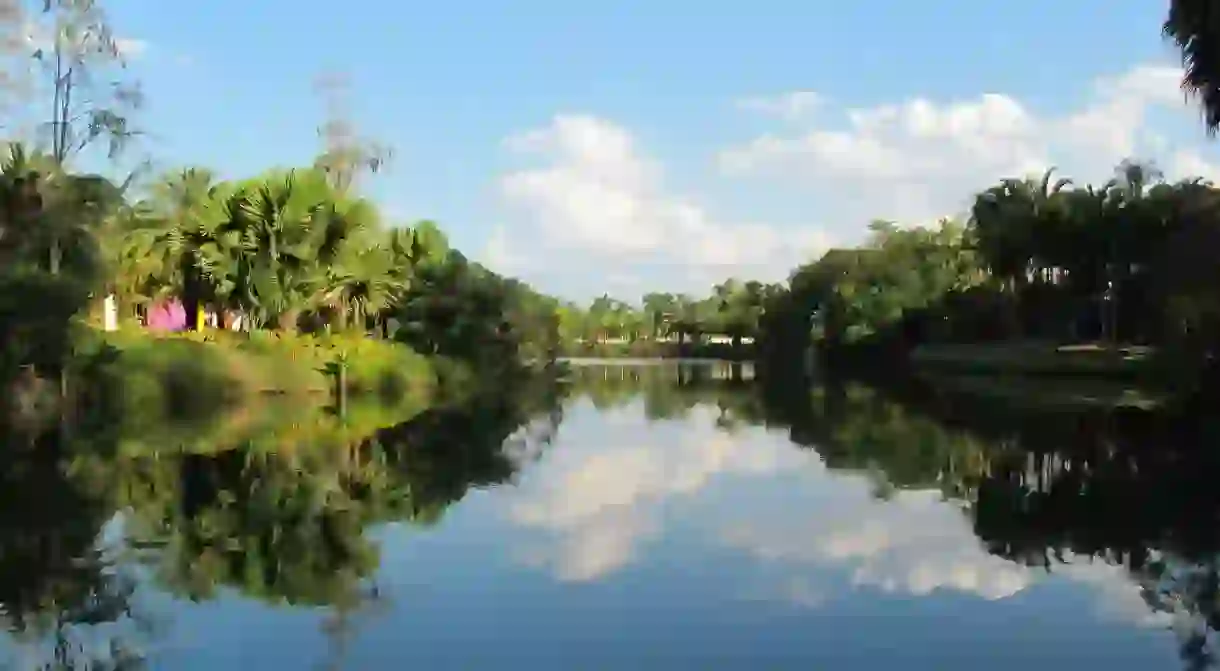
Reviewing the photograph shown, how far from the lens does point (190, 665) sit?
7.64 m

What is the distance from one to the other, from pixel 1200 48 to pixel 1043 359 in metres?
29.0

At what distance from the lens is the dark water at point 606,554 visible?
8.15 metres

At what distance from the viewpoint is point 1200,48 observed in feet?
70.7

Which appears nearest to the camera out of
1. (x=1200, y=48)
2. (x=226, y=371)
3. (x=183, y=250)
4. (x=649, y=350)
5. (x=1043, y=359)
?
(x=1200, y=48)

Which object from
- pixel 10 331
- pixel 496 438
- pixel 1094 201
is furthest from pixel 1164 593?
pixel 1094 201

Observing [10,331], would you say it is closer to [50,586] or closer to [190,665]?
[50,586]

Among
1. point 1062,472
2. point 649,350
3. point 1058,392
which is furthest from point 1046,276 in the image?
point 649,350

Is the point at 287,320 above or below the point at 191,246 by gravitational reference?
below

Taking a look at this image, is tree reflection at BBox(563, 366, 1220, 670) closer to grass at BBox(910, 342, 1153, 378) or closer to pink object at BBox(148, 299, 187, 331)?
grass at BBox(910, 342, 1153, 378)

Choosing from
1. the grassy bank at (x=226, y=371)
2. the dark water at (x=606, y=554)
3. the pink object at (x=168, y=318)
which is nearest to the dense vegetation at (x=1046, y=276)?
the dark water at (x=606, y=554)

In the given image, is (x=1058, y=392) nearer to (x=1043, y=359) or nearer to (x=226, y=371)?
(x=1043, y=359)

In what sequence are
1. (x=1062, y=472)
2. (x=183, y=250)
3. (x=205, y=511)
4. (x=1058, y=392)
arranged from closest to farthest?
(x=205, y=511), (x=1062, y=472), (x=183, y=250), (x=1058, y=392)

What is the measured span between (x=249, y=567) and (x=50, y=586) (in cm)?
158

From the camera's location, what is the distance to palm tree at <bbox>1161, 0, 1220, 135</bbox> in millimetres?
21188
